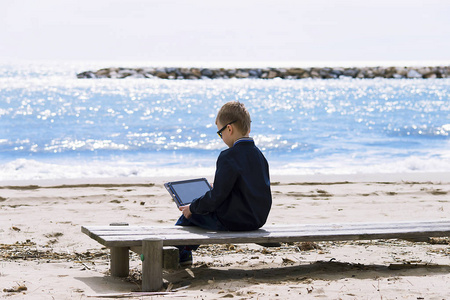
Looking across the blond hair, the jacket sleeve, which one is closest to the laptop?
the jacket sleeve

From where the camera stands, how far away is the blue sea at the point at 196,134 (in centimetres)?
1250

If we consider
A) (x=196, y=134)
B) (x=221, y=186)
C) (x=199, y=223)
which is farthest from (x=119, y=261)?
(x=196, y=134)

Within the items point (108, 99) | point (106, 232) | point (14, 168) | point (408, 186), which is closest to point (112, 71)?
point (108, 99)

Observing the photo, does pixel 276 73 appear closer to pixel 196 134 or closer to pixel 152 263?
pixel 196 134

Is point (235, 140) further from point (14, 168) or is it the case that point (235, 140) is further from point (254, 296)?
point (14, 168)

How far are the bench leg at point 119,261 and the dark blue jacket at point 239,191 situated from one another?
543 millimetres

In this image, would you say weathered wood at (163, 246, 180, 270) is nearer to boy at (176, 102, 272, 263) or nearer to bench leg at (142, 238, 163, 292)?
bench leg at (142, 238, 163, 292)

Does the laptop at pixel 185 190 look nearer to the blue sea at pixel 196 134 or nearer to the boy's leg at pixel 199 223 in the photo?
the boy's leg at pixel 199 223

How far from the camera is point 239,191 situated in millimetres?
3932

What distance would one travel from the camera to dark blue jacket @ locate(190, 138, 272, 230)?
387cm

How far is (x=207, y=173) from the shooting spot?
11.3m

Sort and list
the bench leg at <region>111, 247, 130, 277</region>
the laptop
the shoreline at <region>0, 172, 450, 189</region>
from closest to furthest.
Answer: the bench leg at <region>111, 247, 130, 277</region>
the laptop
the shoreline at <region>0, 172, 450, 189</region>

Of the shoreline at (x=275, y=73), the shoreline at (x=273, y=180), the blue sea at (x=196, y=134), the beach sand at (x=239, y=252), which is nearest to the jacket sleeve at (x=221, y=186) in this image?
the beach sand at (x=239, y=252)

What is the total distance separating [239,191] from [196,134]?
51.4ft
